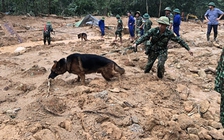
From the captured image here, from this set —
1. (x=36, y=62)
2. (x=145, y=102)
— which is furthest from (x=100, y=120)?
(x=36, y=62)

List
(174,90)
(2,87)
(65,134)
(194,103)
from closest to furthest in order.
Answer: (65,134) < (194,103) < (174,90) < (2,87)

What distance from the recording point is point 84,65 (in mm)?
6078

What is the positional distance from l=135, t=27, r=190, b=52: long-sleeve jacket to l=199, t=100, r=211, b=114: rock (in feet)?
4.17

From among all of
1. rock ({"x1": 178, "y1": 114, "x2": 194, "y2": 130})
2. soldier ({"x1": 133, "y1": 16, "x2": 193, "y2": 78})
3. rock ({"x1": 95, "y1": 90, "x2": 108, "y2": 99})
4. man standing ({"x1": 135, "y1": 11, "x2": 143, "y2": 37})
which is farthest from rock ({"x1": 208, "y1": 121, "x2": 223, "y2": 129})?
man standing ({"x1": 135, "y1": 11, "x2": 143, "y2": 37})

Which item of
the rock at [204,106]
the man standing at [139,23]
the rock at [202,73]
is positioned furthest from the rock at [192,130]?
the man standing at [139,23]

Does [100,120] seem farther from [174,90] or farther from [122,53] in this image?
[122,53]

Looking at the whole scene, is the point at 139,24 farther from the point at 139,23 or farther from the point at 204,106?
the point at 204,106

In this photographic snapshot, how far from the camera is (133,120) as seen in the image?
4480 millimetres

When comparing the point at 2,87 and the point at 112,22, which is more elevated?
the point at 112,22

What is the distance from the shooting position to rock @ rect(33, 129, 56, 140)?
379 centimetres

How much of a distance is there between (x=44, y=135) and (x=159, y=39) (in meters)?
3.47

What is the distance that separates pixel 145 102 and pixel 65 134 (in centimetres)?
192

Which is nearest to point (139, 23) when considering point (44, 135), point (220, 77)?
point (44, 135)

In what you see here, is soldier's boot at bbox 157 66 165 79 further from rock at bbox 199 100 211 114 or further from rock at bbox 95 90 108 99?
rock at bbox 95 90 108 99
